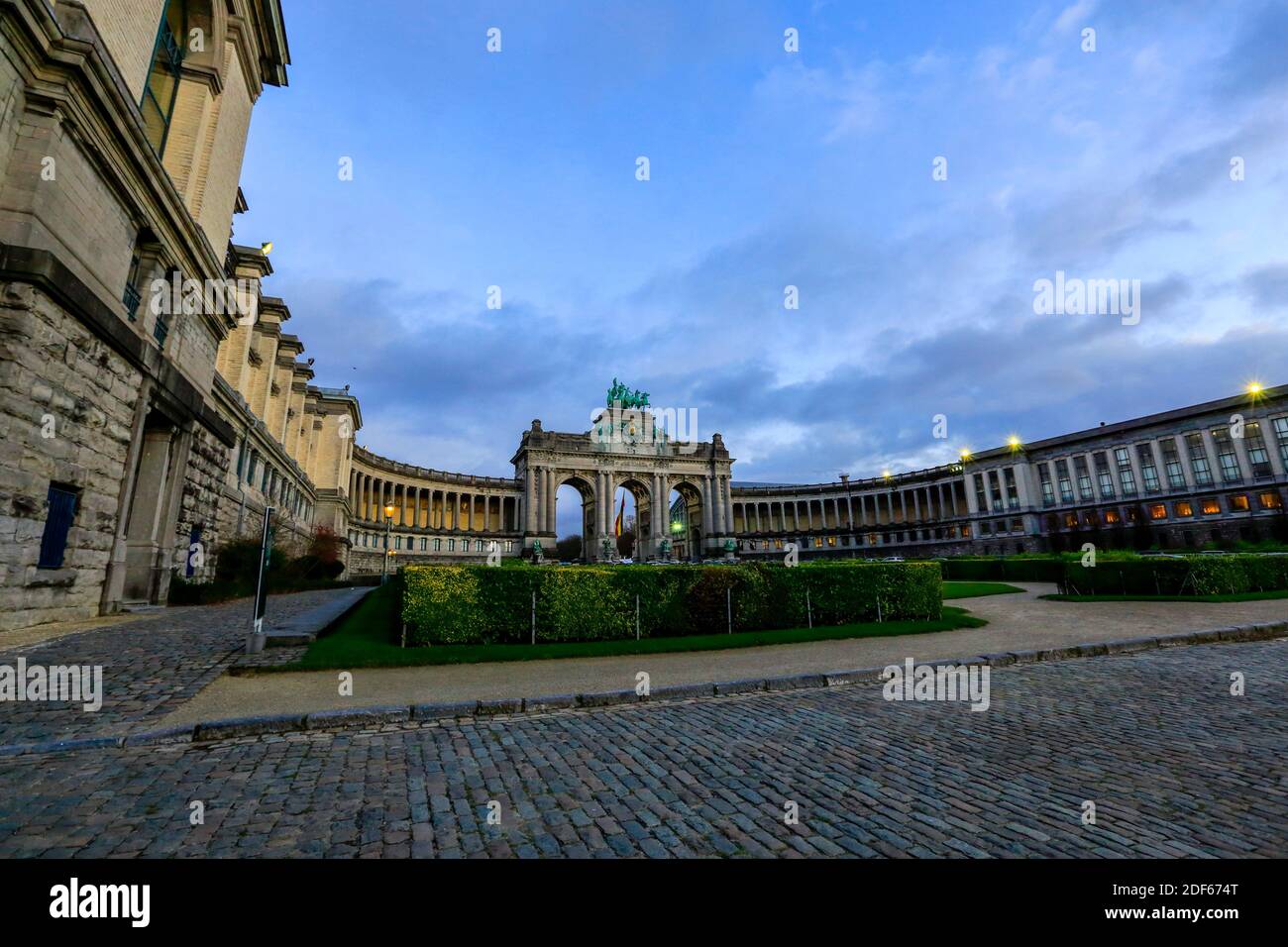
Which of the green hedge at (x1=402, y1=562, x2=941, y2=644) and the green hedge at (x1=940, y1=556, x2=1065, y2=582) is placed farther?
the green hedge at (x1=940, y1=556, x2=1065, y2=582)

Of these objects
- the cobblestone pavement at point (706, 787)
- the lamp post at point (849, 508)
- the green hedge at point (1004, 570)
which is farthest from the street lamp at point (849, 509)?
the cobblestone pavement at point (706, 787)

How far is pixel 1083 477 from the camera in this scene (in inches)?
2911

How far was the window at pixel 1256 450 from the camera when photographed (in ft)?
196

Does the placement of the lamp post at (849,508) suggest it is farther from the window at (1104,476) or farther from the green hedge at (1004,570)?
the green hedge at (1004,570)

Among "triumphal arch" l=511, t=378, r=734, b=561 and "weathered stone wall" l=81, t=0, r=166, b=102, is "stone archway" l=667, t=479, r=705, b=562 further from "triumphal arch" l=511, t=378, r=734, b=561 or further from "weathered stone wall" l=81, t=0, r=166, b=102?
"weathered stone wall" l=81, t=0, r=166, b=102

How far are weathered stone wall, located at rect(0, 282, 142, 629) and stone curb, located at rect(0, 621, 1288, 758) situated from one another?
24.7 feet

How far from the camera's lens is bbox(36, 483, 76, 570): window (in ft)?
36.1

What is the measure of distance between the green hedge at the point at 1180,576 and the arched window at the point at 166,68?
121ft

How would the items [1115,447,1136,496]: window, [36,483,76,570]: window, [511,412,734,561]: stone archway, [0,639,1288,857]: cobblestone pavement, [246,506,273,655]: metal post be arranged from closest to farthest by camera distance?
[0,639,1288,857]: cobblestone pavement
[246,506,273,655]: metal post
[36,483,76,570]: window
[1115,447,1136,496]: window
[511,412,734,561]: stone archway

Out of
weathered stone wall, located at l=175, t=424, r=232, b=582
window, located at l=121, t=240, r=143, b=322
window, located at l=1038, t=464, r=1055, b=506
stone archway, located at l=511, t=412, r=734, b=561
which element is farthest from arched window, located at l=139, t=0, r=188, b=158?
window, located at l=1038, t=464, r=1055, b=506

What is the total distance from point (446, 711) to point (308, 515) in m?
43.3
